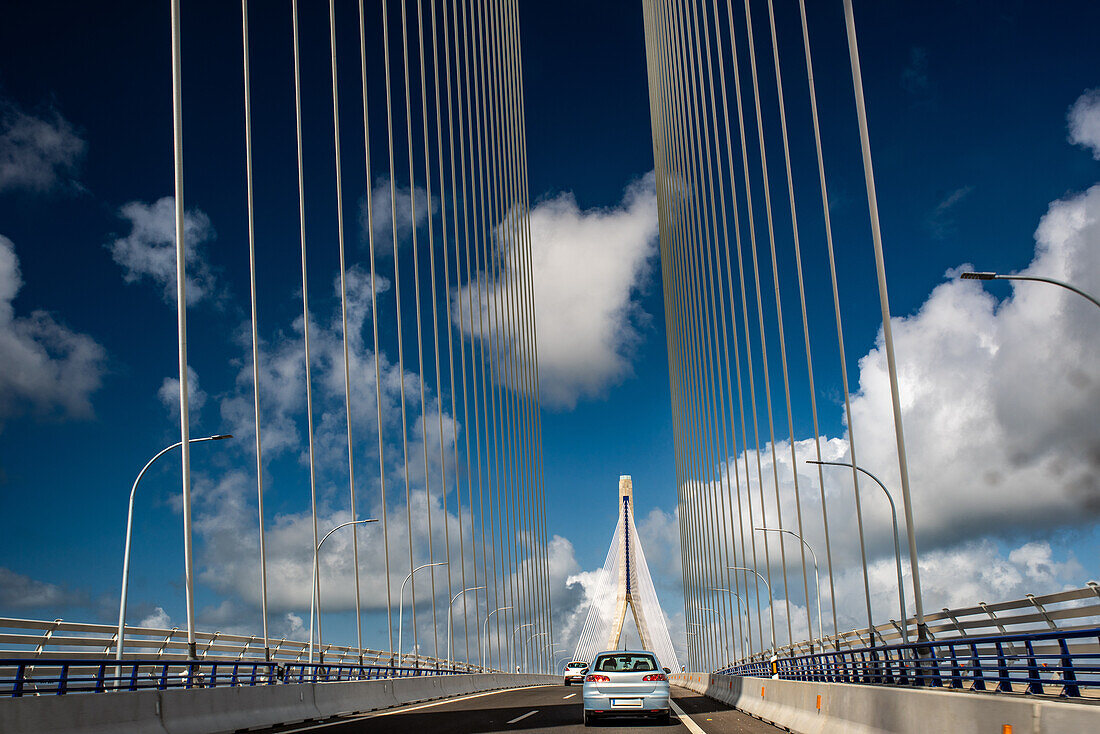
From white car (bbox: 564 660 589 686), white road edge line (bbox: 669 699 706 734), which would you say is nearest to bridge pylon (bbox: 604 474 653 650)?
white car (bbox: 564 660 589 686)

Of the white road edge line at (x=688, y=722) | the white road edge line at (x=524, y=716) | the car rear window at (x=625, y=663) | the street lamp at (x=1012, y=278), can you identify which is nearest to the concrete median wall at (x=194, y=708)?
the white road edge line at (x=524, y=716)

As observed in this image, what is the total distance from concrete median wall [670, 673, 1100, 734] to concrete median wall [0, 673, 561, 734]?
8.17m

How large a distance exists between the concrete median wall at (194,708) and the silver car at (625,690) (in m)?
5.20

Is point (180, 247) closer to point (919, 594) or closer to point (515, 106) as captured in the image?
point (919, 594)

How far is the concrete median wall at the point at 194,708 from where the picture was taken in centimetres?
1025

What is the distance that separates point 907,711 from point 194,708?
9.38 meters

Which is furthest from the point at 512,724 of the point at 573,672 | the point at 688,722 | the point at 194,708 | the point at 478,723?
the point at 573,672

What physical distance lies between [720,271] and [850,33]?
21618 mm

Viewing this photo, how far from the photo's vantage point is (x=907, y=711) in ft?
31.7

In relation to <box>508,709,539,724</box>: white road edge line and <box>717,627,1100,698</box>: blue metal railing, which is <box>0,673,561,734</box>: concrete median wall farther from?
<box>717,627,1100,698</box>: blue metal railing

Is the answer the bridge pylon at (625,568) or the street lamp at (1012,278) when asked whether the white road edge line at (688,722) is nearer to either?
the street lamp at (1012,278)

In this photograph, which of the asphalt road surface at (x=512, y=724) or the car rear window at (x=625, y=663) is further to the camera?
the car rear window at (x=625, y=663)

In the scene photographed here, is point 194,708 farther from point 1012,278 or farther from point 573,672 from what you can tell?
point 573,672

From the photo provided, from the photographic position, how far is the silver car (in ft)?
52.2
